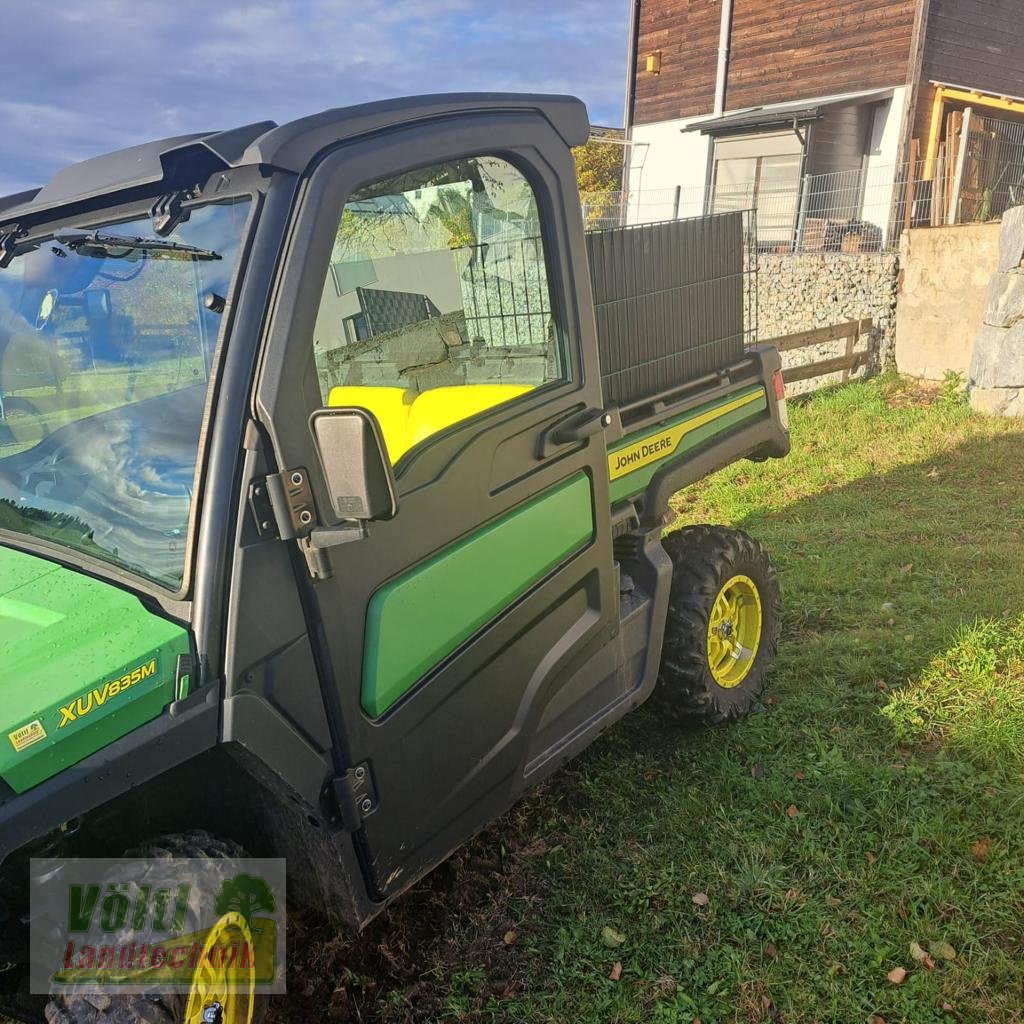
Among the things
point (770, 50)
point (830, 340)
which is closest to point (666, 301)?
point (830, 340)

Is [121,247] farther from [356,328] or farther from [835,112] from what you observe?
[835,112]

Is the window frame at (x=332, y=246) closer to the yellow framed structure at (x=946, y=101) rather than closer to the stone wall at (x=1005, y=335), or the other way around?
the stone wall at (x=1005, y=335)

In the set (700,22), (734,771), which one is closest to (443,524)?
(734,771)

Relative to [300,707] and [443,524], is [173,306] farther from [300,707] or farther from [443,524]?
[300,707]

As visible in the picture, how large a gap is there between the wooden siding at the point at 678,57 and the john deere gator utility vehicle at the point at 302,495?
17.6 metres

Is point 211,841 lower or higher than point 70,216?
lower

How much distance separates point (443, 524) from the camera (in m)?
2.30

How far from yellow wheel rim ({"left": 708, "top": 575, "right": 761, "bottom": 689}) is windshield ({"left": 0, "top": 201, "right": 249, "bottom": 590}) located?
2.35m

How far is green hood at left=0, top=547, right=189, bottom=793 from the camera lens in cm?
167

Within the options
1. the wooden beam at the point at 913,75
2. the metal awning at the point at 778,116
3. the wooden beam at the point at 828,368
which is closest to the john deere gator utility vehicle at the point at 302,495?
the wooden beam at the point at 828,368

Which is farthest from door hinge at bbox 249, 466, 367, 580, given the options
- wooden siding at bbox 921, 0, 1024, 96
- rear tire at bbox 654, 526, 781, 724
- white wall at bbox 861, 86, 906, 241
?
wooden siding at bbox 921, 0, 1024, 96

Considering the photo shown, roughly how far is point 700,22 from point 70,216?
1895 cm

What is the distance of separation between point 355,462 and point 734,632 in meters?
2.53

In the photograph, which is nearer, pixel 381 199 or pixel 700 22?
pixel 381 199
